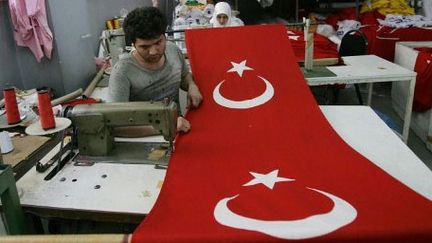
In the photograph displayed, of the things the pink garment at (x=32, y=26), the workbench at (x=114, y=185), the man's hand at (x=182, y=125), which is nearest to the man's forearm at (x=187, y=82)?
the man's hand at (x=182, y=125)

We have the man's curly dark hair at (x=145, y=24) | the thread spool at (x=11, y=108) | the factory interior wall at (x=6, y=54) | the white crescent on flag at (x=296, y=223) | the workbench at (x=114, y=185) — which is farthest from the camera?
the factory interior wall at (x=6, y=54)

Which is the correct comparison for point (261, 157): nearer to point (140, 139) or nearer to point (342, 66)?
point (140, 139)

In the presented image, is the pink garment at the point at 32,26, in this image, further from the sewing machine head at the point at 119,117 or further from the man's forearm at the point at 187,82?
the sewing machine head at the point at 119,117

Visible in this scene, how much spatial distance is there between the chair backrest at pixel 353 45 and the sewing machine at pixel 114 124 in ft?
9.45

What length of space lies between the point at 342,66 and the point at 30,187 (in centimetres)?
242

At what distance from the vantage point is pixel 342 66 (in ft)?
9.48

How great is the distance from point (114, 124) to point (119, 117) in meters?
0.04

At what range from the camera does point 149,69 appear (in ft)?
5.92

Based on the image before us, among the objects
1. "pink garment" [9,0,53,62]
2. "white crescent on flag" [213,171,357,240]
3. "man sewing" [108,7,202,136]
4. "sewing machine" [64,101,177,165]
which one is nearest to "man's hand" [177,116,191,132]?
"man sewing" [108,7,202,136]

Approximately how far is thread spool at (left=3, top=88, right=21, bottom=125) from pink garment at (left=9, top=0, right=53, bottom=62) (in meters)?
→ 1.21

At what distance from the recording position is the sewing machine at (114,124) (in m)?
1.35

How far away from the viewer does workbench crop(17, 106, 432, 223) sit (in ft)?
3.71

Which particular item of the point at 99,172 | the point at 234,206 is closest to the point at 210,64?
the point at 99,172

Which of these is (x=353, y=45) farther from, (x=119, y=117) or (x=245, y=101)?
(x=119, y=117)
